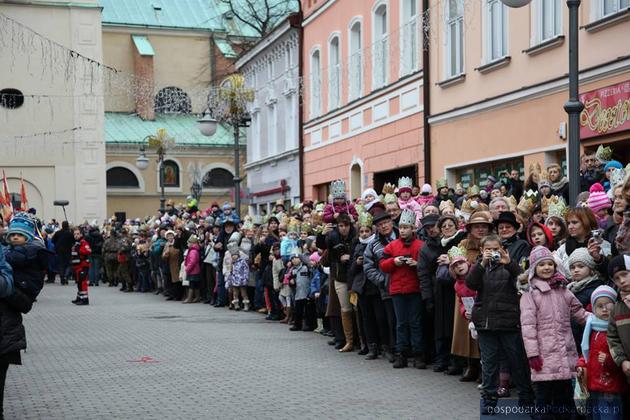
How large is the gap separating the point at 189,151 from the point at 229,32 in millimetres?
7964

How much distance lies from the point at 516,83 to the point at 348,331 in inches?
281

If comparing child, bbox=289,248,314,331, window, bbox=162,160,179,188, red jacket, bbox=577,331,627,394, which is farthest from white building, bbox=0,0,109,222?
red jacket, bbox=577,331,627,394

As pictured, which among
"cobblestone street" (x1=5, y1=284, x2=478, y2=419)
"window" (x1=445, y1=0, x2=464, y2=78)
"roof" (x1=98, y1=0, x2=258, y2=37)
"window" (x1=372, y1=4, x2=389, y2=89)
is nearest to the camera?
"cobblestone street" (x1=5, y1=284, x2=478, y2=419)

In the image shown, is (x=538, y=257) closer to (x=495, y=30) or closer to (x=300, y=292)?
(x=300, y=292)

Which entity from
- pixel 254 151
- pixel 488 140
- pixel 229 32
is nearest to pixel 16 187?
pixel 254 151

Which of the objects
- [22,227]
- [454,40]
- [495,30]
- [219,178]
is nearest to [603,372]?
[22,227]

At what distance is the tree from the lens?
174 feet

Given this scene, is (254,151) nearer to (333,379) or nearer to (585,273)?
(333,379)

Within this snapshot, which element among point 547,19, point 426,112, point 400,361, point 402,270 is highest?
point 547,19

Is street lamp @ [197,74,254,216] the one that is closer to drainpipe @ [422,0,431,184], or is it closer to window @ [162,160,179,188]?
drainpipe @ [422,0,431,184]

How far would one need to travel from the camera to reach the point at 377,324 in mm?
13344

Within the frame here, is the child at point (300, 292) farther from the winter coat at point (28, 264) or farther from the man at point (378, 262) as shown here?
the winter coat at point (28, 264)

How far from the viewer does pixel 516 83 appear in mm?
18953

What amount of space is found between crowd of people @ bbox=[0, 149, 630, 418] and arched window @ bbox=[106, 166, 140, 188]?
41.4 metres
